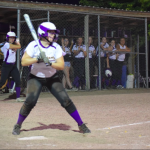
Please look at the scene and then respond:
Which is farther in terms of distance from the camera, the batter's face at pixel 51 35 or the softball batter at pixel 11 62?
the softball batter at pixel 11 62

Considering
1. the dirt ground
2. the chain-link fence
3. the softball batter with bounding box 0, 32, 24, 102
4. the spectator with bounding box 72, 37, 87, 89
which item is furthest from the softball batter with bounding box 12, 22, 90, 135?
the spectator with bounding box 72, 37, 87, 89

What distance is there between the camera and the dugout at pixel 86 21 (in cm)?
1611

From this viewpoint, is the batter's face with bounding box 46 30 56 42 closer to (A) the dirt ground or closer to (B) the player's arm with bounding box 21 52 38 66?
(B) the player's arm with bounding box 21 52 38 66

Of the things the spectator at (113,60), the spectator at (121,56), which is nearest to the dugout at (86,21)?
the spectator at (121,56)

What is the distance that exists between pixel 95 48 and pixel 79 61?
1.36 metres

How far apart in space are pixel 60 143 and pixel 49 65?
1275 mm

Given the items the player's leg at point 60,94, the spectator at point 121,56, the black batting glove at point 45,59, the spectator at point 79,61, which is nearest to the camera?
the black batting glove at point 45,59

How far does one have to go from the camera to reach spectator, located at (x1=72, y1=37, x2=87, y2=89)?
1698cm

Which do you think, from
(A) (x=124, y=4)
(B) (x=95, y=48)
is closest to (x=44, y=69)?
(B) (x=95, y=48)

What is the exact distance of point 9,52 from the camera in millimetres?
12641

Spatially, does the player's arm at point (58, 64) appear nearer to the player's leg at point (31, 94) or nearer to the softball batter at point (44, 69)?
the softball batter at point (44, 69)

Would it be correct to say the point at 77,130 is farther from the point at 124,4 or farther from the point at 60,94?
the point at 124,4

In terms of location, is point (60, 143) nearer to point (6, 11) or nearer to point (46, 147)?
point (46, 147)

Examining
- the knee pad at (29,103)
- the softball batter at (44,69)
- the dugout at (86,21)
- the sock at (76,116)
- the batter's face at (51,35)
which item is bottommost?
the sock at (76,116)
